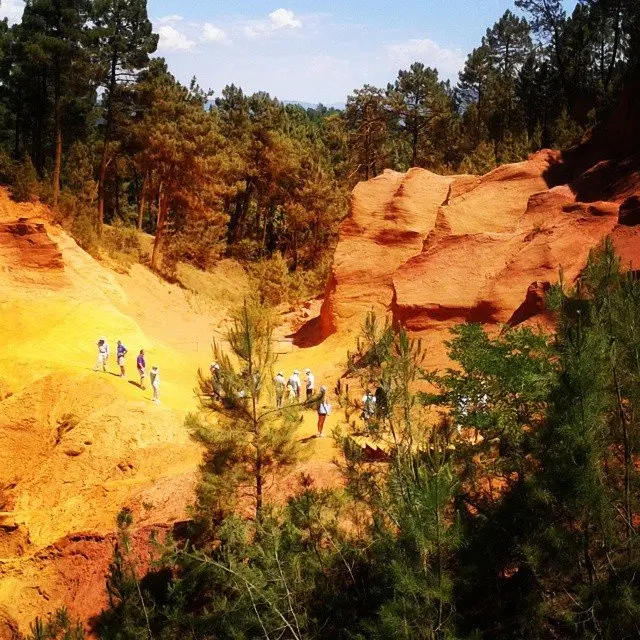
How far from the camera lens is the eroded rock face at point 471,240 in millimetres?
19609

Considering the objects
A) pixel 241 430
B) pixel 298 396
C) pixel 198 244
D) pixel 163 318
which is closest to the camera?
pixel 241 430

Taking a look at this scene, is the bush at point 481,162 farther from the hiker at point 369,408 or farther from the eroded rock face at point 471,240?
the hiker at point 369,408

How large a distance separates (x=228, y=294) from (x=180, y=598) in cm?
2585

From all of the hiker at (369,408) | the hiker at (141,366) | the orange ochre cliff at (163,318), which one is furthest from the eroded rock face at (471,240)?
the hiker at (369,408)

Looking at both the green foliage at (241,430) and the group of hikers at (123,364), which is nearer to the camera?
the green foliage at (241,430)

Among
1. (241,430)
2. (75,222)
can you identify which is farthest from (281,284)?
(241,430)

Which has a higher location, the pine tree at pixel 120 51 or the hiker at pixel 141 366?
the pine tree at pixel 120 51

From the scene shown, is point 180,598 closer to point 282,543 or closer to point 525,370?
point 282,543

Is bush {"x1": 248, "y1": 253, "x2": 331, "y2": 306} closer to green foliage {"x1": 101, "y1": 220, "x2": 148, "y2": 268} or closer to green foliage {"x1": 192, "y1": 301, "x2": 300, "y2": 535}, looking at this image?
green foliage {"x1": 101, "y1": 220, "x2": 148, "y2": 268}

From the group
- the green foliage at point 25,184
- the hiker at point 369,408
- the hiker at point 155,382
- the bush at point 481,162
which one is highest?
the bush at point 481,162

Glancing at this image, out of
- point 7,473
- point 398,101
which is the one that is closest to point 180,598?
point 7,473

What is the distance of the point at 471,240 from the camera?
22.2 m

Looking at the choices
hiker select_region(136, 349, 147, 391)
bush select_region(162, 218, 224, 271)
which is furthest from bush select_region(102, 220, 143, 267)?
hiker select_region(136, 349, 147, 391)

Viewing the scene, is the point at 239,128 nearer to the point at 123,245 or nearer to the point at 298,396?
the point at 123,245
